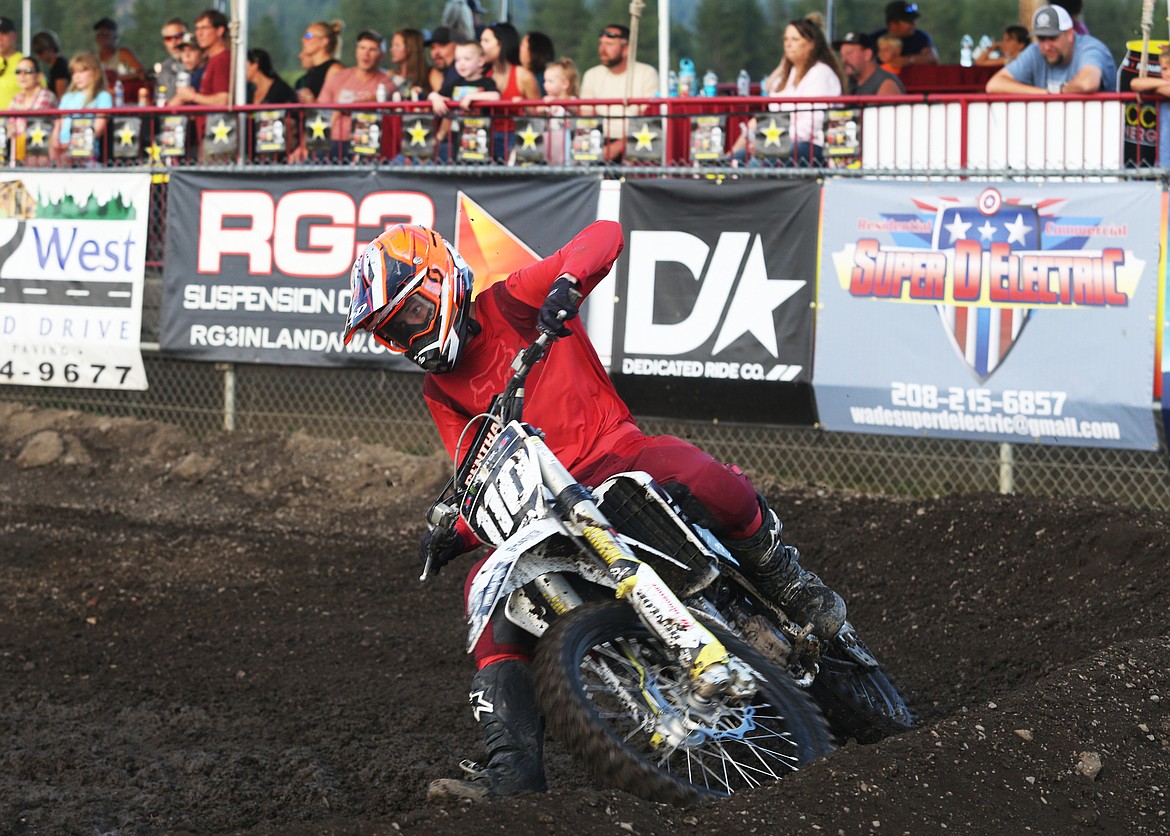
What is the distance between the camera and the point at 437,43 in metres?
12.8

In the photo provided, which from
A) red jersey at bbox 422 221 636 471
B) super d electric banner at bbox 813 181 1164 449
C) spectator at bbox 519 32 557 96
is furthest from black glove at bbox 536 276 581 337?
spectator at bbox 519 32 557 96

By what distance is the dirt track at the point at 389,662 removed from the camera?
4113mm

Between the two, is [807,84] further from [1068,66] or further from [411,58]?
[411,58]

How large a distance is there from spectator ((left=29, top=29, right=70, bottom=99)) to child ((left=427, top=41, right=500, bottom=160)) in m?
5.35

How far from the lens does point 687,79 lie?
13.4 metres

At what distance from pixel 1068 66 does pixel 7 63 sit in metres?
9.90

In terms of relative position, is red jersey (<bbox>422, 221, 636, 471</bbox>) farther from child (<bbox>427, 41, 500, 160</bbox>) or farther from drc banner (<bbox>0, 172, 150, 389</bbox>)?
drc banner (<bbox>0, 172, 150, 389</bbox>)

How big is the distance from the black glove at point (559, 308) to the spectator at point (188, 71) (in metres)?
8.69

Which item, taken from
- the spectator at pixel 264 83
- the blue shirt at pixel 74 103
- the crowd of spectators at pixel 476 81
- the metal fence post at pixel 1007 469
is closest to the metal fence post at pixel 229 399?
the crowd of spectators at pixel 476 81

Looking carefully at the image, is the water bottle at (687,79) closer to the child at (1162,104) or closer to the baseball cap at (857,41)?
the baseball cap at (857,41)

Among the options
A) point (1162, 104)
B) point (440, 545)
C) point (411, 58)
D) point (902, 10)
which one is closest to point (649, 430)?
point (1162, 104)

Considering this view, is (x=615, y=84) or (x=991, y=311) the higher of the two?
(x=615, y=84)

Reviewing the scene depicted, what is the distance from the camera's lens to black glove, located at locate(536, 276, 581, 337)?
4.39m

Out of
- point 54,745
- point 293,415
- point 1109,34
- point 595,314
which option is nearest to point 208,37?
point 293,415
